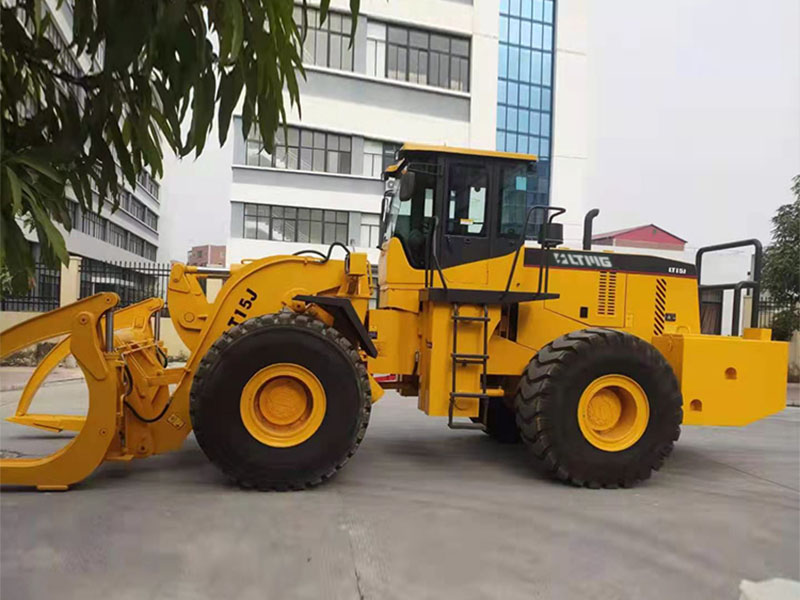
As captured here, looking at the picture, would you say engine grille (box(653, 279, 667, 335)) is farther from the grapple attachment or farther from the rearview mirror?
the grapple attachment

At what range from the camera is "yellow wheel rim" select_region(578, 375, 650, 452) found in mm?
→ 5406

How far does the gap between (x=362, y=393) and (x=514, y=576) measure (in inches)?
75.7

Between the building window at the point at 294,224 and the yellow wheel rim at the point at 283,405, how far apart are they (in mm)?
19773

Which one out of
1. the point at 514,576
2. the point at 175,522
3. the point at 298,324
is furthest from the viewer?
the point at 298,324

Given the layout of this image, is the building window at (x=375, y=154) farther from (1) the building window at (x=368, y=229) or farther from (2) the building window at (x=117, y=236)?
(2) the building window at (x=117, y=236)

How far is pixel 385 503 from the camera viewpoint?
478cm

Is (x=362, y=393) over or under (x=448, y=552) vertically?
over

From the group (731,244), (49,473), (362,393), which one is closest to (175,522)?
(49,473)

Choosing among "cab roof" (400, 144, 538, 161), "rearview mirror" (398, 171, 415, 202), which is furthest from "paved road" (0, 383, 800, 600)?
"cab roof" (400, 144, 538, 161)

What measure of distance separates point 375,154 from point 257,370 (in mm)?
21347

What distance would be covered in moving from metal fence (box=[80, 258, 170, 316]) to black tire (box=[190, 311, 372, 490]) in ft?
35.4

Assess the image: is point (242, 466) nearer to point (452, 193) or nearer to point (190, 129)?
point (452, 193)

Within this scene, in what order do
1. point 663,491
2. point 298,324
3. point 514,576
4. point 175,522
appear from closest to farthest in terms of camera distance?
point 514,576, point 175,522, point 298,324, point 663,491

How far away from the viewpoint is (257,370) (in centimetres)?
493
